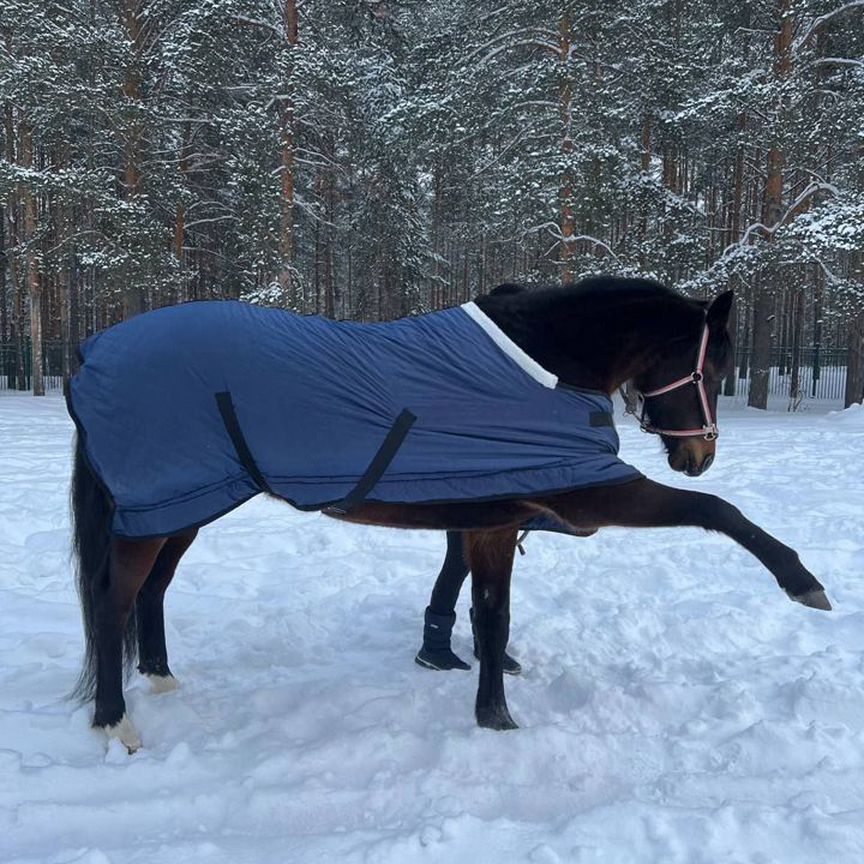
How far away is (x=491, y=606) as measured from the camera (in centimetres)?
305

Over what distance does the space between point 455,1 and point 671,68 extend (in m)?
7.77

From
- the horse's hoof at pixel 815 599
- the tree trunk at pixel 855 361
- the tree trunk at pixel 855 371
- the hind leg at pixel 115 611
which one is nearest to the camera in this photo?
the horse's hoof at pixel 815 599

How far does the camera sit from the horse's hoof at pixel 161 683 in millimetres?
3246

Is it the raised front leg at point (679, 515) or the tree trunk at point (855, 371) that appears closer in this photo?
the raised front leg at point (679, 515)

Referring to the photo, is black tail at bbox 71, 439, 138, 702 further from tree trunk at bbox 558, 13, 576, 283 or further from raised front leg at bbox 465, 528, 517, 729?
tree trunk at bbox 558, 13, 576, 283

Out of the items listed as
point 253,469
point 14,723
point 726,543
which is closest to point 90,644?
point 14,723

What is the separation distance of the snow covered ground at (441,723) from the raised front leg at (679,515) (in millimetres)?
602

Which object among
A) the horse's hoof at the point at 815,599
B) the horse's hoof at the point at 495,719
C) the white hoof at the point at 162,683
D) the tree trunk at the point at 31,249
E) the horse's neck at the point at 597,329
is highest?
the tree trunk at the point at 31,249

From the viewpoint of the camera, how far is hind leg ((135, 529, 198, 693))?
130 inches

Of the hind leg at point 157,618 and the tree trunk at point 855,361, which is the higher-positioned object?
the tree trunk at point 855,361

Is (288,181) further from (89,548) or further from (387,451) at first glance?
(387,451)

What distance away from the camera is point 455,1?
68.5 feet

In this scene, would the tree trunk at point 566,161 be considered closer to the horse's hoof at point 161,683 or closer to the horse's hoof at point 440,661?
the horse's hoof at point 440,661

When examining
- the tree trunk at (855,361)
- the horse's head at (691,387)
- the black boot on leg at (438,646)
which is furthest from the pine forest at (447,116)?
the black boot on leg at (438,646)
